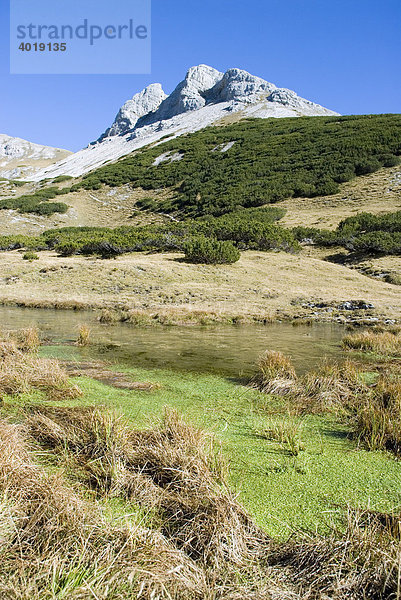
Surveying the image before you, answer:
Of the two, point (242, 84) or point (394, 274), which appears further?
point (242, 84)

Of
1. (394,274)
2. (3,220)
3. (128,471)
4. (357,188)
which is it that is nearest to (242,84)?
(357,188)

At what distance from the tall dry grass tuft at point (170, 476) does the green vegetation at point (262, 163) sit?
47.6 m

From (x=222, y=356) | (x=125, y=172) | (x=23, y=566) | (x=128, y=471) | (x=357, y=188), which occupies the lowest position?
(x=222, y=356)

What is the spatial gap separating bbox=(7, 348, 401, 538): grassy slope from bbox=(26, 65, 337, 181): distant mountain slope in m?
88.7

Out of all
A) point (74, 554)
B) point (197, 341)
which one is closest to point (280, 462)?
point (74, 554)

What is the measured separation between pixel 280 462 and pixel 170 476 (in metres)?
1.39

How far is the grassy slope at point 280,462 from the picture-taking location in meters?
3.53

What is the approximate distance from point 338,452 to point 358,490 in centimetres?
101

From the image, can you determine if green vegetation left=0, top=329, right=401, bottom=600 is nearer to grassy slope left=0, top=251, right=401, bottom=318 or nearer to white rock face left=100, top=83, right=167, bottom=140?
grassy slope left=0, top=251, right=401, bottom=318

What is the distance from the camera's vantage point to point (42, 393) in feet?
22.9

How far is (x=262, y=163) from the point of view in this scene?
202 feet

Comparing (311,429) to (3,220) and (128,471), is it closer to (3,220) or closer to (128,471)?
(128,471)

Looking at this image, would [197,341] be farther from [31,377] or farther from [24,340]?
[31,377]

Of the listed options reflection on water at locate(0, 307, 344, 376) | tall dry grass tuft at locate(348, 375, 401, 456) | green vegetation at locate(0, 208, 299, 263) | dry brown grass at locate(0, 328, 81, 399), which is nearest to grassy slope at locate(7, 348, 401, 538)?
tall dry grass tuft at locate(348, 375, 401, 456)
